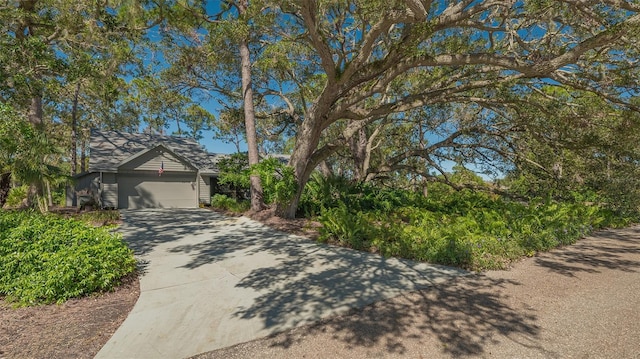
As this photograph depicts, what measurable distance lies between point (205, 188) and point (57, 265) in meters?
14.6

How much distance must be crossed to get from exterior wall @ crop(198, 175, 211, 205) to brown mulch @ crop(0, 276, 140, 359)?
14.5 meters

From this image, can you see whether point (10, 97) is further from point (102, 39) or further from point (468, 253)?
point (468, 253)

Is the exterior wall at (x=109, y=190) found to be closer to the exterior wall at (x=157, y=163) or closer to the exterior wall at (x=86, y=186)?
the exterior wall at (x=86, y=186)

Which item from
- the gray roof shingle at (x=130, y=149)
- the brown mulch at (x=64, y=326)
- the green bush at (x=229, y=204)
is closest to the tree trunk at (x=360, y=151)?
the green bush at (x=229, y=204)

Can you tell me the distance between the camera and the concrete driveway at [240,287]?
10.4 ft

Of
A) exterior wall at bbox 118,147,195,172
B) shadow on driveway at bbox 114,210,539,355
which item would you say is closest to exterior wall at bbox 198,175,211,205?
exterior wall at bbox 118,147,195,172

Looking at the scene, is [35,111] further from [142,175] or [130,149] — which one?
[130,149]

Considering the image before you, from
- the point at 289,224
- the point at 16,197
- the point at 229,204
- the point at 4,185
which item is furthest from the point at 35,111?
the point at 289,224

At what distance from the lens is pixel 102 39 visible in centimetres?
1053

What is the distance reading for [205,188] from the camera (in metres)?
18.4

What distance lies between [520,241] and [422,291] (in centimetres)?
367

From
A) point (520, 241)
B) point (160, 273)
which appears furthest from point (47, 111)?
point (520, 241)

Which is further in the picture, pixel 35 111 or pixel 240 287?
pixel 35 111

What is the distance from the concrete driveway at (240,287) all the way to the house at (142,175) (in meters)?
10.5
